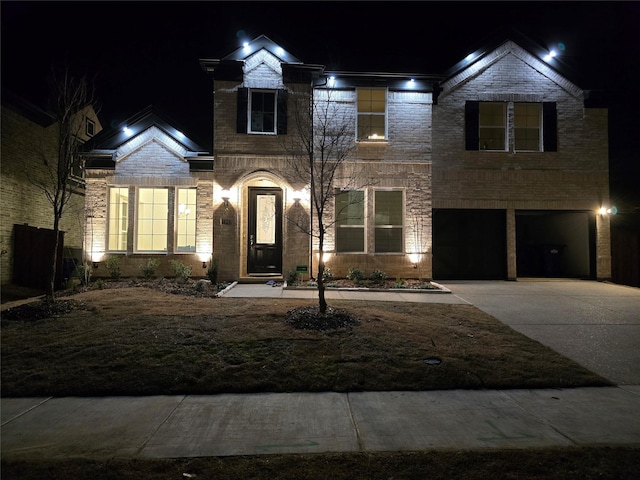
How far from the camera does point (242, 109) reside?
11.7 meters

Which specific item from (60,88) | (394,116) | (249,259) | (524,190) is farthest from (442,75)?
(60,88)

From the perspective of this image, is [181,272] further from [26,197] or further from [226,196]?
[26,197]

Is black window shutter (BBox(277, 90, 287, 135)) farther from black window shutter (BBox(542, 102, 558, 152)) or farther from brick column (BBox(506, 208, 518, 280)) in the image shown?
black window shutter (BBox(542, 102, 558, 152))

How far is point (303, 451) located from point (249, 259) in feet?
30.6

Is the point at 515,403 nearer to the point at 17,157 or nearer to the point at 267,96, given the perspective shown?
the point at 267,96

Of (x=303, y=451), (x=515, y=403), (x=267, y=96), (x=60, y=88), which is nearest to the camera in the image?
(x=303, y=451)

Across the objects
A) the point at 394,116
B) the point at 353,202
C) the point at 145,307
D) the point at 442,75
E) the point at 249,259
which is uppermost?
the point at 442,75

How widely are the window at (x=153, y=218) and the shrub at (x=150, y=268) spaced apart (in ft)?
2.49

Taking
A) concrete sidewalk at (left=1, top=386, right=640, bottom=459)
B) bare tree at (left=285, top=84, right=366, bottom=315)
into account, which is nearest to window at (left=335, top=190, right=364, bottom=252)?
bare tree at (left=285, top=84, right=366, bottom=315)

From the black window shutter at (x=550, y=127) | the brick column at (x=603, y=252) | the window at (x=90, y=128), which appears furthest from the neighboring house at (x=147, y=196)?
the brick column at (x=603, y=252)

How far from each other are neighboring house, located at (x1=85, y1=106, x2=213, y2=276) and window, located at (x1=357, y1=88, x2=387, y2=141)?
17.3 feet

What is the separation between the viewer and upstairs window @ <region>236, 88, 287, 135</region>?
11742 millimetres

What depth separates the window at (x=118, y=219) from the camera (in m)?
12.5

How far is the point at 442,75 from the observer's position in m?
12.8
